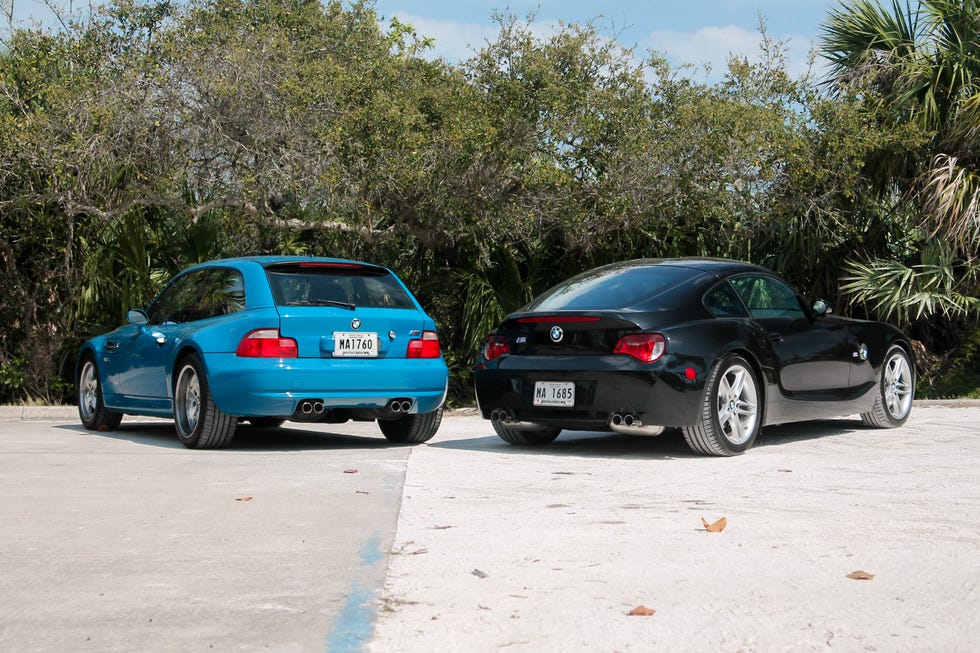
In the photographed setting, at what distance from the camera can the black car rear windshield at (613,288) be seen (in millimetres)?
9602

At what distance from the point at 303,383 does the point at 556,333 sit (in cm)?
195

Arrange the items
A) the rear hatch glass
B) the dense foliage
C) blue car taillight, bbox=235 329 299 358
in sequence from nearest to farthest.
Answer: blue car taillight, bbox=235 329 299 358 → the rear hatch glass → the dense foliage

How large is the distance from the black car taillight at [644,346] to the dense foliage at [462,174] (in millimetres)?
5971

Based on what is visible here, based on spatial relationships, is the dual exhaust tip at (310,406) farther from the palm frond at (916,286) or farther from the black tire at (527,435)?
the palm frond at (916,286)

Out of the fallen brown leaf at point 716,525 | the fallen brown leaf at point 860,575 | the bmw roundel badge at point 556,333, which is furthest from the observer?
the bmw roundel badge at point 556,333

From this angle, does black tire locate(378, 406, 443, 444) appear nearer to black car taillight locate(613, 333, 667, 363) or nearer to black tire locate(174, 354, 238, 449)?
black tire locate(174, 354, 238, 449)

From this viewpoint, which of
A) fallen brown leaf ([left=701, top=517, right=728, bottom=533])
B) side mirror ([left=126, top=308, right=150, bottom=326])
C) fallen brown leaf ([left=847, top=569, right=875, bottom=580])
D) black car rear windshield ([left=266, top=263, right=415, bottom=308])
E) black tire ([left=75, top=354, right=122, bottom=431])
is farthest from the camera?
black tire ([left=75, top=354, right=122, bottom=431])

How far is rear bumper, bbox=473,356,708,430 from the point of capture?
8945 millimetres

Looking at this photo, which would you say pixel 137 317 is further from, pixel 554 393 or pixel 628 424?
pixel 628 424

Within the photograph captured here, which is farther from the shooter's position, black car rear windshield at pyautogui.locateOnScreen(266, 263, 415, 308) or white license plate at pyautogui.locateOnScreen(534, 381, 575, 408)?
black car rear windshield at pyautogui.locateOnScreen(266, 263, 415, 308)

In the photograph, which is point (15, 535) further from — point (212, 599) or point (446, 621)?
point (446, 621)

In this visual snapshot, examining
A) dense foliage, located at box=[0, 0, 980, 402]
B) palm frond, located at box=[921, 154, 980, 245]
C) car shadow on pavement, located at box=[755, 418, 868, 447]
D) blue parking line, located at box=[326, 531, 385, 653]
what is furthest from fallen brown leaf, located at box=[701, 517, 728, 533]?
palm frond, located at box=[921, 154, 980, 245]

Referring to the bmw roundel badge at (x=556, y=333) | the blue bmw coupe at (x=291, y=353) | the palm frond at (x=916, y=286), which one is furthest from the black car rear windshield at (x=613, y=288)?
the palm frond at (x=916, y=286)

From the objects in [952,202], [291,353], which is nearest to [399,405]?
[291,353]
